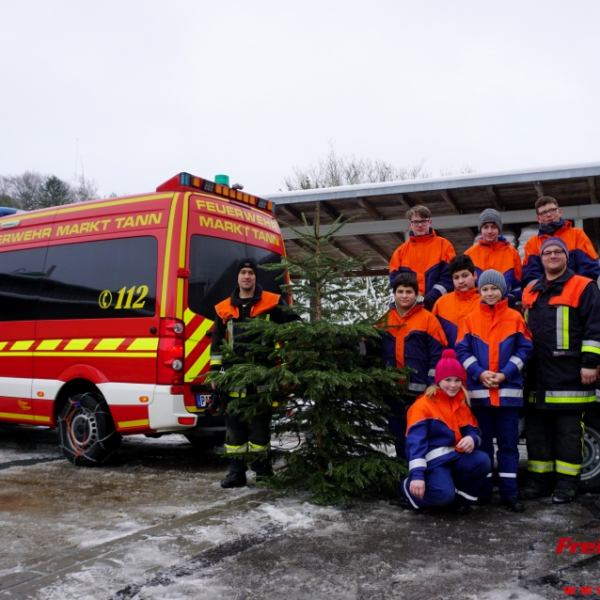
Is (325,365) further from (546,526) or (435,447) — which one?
(546,526)

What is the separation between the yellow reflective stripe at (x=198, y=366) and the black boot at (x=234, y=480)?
942 millimetres

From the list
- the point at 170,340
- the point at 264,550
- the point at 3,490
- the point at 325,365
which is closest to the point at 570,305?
the point at 325,365

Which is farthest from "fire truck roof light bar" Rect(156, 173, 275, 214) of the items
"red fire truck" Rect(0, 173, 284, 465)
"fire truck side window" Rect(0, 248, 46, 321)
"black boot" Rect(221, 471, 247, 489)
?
"black boot" Rect(221, 471, 247, 489)

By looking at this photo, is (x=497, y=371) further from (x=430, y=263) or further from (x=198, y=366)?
(x=198, y=366)

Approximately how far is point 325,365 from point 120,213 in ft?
8.90

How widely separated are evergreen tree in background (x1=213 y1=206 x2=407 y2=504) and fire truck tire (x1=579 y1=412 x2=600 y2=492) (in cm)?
151

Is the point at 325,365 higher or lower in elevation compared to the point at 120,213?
lower

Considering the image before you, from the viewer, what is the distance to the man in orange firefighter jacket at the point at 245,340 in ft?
16.9

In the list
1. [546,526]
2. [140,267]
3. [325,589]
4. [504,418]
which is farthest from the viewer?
[140,267]

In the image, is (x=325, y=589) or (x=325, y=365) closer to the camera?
(x=325, y=589)

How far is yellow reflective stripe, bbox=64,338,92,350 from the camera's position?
613cm

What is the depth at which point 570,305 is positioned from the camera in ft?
15.5

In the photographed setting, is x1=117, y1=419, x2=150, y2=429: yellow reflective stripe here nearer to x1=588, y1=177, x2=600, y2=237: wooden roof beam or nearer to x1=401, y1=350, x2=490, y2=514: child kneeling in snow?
x1=401, y1=350, x2=490, y2=514: child kneeling in snow

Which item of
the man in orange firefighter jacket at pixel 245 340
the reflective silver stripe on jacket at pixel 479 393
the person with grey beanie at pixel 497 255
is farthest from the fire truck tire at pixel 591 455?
the man in orange firefighter jacket at pixel 245 340
